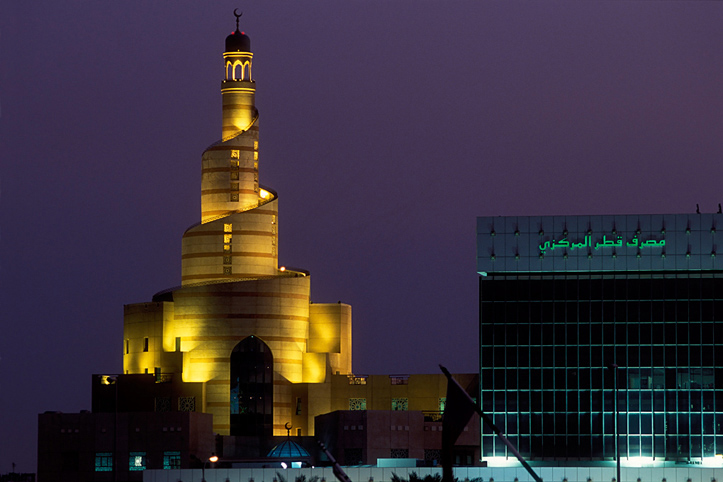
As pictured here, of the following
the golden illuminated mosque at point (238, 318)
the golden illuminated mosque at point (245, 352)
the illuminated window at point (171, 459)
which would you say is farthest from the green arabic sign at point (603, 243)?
the illuminated window at point (171, 459)

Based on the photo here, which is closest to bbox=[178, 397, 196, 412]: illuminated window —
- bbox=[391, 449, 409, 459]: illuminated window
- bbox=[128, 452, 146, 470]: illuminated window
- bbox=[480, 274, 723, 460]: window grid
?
bbox=[128, 452, 146, 470]: illuminated window

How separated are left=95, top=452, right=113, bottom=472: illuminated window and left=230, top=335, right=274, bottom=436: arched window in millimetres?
14455

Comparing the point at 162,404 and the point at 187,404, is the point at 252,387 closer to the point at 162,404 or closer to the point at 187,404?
the point at 187,404

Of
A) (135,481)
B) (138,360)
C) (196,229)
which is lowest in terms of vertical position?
(135,481)

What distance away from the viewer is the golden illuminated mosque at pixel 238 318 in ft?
552

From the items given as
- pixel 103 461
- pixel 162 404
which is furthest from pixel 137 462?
pixel 162 404

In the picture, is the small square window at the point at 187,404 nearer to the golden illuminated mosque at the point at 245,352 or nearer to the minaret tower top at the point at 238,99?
the golden illuminated mosque at the point at 245,352

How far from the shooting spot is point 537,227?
499 ft

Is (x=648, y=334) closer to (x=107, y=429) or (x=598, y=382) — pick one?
(x=598, y=382)

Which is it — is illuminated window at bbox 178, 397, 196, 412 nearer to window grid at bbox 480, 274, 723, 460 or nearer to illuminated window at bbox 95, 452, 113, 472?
illuminated window at bbox 95, 452, 113, 472

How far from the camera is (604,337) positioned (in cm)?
15088

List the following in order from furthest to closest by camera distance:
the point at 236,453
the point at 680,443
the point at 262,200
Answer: the point at 262,200 < the point at 236,453 < the point at 680,443

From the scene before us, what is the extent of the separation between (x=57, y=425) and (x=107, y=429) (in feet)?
14.2

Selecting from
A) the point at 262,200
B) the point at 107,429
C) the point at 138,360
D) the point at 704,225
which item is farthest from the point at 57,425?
the point at 704,225
